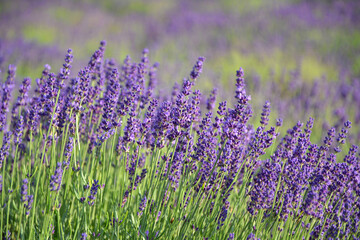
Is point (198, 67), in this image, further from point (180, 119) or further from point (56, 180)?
point (56, 180)

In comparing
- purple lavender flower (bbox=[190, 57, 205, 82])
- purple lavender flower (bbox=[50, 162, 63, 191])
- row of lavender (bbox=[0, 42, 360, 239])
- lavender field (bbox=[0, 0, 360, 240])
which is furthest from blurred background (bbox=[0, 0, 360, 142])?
purple lavender flower (bbox=[50, 162, 63, 191])

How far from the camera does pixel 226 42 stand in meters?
11.2

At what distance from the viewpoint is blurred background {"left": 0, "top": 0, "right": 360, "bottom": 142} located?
761cm

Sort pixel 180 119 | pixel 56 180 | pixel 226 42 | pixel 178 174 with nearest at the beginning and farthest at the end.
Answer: pixel 56 180 < pixel 180 119 < pixel 178 174 < pixel 226 42

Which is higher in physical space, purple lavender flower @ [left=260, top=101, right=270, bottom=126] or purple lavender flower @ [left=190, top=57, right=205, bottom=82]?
purple lavender flower @ [left=190, top=57, right=205, bottom=82]

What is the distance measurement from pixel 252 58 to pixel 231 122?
834 cm

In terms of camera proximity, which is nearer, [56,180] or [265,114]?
[56,180]

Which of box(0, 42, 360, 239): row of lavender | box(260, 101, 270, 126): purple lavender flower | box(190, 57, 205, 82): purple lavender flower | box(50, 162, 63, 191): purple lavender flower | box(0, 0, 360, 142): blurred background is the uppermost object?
box(0, 0, 360, 142): blurred background

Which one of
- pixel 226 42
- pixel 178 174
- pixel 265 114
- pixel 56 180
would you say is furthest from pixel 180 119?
pixel 226 42

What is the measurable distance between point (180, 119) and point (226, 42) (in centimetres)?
954

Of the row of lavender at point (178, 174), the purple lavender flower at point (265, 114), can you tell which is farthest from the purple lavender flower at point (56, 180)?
the purple lavender flower at point (265, 114)

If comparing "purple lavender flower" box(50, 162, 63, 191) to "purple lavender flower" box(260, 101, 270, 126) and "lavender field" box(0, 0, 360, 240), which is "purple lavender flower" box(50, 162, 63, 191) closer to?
"lavender field" box(0, 0, 360, 240)

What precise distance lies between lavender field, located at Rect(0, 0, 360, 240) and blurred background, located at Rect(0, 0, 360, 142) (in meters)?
0.06

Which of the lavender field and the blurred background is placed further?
the blurred background
